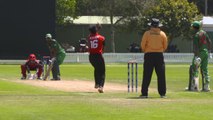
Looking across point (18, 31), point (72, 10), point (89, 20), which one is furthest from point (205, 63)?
point (89, 20)

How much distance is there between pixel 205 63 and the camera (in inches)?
864

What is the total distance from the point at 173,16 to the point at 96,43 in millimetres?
50315

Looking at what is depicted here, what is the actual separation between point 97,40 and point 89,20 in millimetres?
63395

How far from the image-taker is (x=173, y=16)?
70.6 meters

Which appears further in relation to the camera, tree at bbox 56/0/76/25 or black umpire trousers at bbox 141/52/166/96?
tree at bbox 56/0/76/25

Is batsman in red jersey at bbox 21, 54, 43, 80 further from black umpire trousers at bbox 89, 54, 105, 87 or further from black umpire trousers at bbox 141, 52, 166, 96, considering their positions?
black umpire trousers at bbox 141, 52, 166, 96

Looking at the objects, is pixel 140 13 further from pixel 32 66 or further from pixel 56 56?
pixel 56 56

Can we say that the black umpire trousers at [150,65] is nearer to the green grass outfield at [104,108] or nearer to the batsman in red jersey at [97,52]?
the green grass outfield at [104,108]

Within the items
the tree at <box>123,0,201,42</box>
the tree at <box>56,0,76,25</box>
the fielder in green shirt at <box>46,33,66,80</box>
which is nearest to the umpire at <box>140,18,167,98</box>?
the fielder in green shirt at <box>46,33,66,80</box>

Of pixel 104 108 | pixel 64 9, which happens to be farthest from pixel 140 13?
pixel 104 108

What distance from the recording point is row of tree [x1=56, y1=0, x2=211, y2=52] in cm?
7056

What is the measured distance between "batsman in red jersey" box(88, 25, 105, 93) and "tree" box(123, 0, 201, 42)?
48765 mm

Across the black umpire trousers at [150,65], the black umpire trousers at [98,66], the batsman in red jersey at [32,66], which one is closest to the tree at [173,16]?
the batsman in red jersey at [32,66]

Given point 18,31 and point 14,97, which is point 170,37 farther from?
point 14,97
